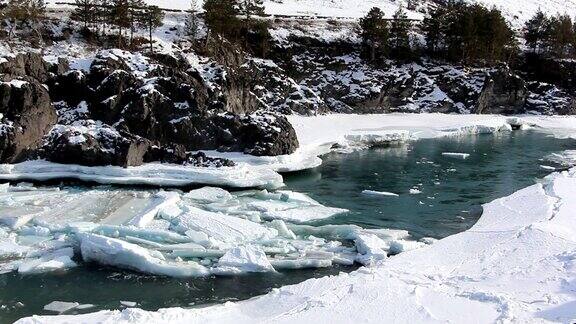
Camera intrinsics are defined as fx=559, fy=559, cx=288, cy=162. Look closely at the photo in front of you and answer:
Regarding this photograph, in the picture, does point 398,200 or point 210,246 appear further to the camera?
point 398,200

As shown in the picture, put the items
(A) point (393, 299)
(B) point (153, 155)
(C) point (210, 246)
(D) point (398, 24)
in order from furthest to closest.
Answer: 1. (D) point (398, 24)
2. (B) point (153, 155)
3. (C) point (210, 246)
4. (A) point (393, 299)

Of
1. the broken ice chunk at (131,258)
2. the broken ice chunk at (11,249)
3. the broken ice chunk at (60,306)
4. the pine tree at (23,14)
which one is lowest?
the broken ice chunk at (60,306)

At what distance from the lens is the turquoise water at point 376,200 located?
14.5 m

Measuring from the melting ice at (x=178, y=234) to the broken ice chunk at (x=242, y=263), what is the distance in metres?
0.03

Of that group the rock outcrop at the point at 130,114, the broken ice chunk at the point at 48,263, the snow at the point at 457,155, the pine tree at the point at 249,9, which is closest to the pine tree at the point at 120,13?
the rock outcrop at the point at 130,114

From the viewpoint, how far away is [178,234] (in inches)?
749

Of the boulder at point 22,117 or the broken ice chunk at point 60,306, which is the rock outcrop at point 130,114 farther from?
the broken ice chunk at point 60,306

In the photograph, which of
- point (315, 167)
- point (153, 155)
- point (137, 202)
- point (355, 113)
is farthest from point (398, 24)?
point (137, 202)

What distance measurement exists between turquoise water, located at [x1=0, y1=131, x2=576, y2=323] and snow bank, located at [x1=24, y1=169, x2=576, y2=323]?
131 cm

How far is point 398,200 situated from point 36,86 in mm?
20735

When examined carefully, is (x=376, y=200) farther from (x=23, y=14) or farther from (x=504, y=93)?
(x=504, y=93)

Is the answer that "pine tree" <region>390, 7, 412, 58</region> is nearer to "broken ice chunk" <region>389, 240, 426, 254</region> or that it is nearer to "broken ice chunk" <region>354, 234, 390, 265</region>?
"broken ice chunk" <region>389, 240, 426, 254</region>

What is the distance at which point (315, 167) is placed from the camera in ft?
106

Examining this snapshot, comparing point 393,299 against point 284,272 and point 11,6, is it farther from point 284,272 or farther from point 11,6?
point 11,6
